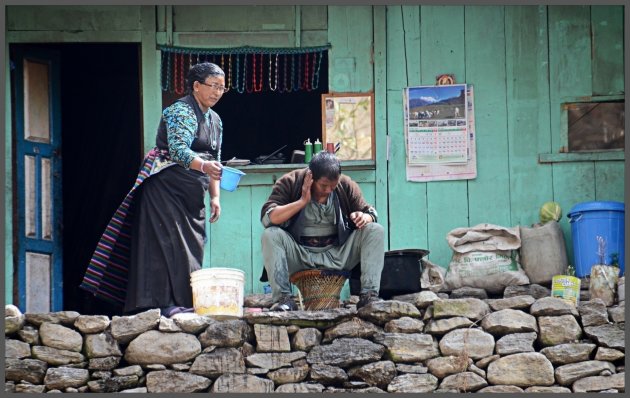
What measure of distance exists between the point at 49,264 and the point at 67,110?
2.47m

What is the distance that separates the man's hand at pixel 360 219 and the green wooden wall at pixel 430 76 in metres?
1.71

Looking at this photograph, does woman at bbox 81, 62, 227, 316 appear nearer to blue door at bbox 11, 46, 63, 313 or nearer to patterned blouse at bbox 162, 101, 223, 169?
patterned blouse at bbox 162, 101, 223, 169

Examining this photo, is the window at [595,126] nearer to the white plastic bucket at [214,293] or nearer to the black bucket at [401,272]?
the black bucket at [401,272]

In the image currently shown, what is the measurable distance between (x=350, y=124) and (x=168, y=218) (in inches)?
89.5

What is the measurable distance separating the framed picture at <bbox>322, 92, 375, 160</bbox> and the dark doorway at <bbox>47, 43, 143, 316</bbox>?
2673 millimetres

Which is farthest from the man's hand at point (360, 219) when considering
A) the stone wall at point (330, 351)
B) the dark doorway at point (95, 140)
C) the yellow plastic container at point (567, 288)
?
the dark doorway at point (95, 140)

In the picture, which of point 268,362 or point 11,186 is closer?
point 268,362

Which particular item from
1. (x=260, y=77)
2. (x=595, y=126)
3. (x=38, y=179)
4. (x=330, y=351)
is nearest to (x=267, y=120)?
(x=260, y=77)

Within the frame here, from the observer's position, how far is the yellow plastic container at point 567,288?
10750 millimetres

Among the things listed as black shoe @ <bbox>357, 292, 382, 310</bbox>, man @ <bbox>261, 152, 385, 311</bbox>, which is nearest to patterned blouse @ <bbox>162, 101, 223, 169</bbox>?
man @ <bbox>261, 152, 385, 311</bbox>

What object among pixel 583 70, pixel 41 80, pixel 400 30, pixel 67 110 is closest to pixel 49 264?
pixel 41 80

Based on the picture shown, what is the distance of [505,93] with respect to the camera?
12.2 m

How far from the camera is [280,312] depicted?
396 inches

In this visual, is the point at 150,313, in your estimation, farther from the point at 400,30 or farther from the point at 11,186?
the point at 400,30
